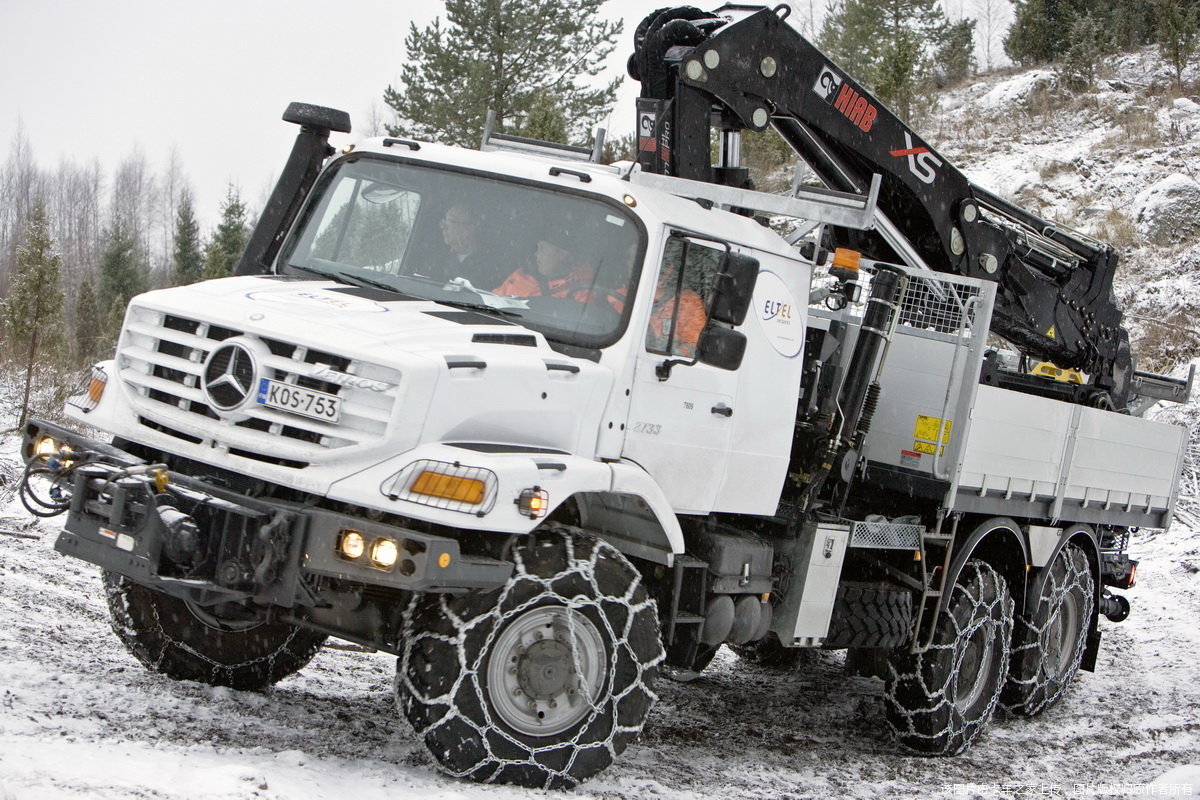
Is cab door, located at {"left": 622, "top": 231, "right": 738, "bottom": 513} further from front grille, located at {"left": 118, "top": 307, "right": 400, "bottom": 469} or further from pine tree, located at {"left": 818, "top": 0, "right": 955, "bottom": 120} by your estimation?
pine tree, located at {"left": 818, "top": 0, "right": 955, "bottom": 120}

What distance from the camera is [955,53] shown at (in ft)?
129

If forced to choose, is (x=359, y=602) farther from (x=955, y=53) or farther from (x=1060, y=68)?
(x=955, y=53)

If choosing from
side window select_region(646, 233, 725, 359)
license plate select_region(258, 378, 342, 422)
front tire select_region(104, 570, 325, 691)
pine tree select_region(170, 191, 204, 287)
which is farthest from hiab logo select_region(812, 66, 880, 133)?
pine tree select_region(170, 191, 204, 287)

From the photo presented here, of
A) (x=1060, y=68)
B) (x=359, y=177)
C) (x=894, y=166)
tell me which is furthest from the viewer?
(x=1060, y=68)

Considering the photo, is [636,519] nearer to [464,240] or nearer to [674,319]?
[674,319]

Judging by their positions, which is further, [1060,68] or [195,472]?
[1060,68]

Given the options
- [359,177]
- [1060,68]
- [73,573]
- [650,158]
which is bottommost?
[73,573]

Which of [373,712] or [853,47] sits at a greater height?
[853,47]

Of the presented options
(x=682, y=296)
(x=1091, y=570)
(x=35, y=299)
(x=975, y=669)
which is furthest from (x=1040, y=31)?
(x=682, y=296)

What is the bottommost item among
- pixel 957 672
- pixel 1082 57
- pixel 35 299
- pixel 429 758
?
pixel 429 758

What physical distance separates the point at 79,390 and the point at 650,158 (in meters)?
3.30

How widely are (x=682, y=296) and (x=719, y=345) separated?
304mm

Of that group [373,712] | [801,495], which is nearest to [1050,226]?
[801,495]

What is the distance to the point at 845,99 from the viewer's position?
7.66m
